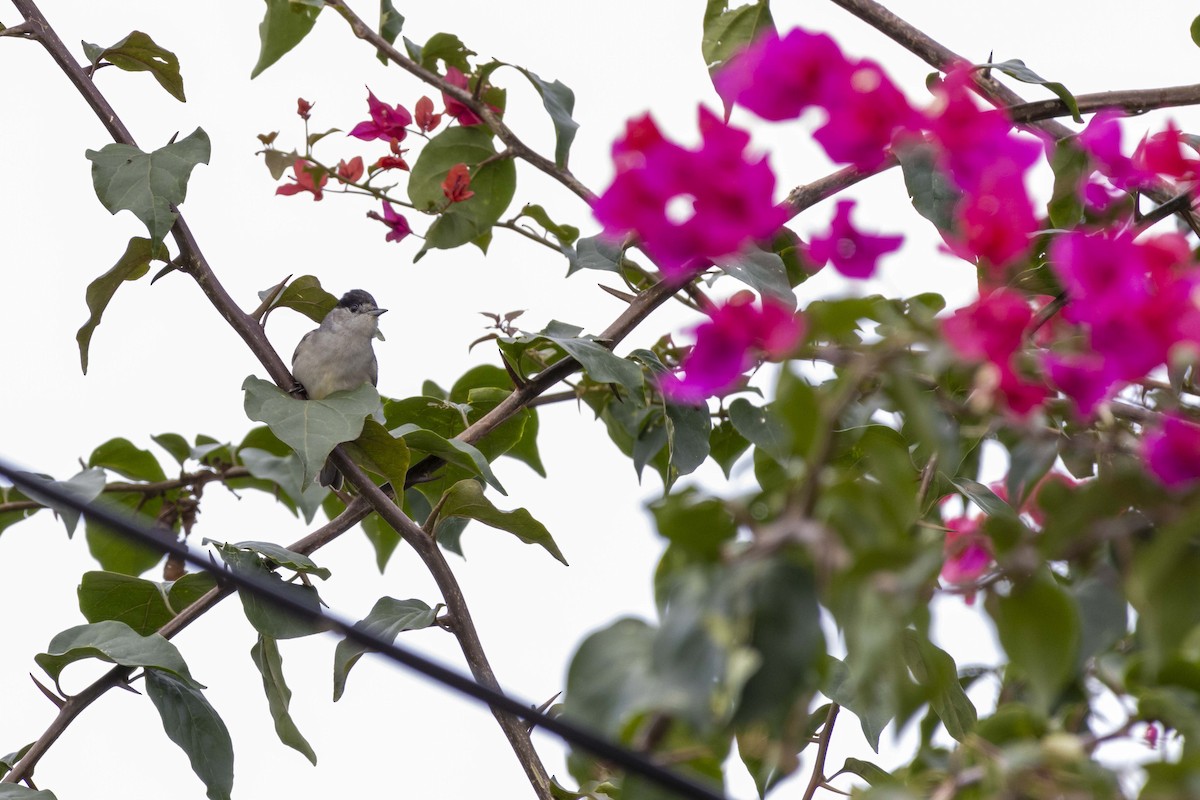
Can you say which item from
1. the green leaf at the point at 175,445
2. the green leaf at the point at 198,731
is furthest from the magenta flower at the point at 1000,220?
the green leaf at the point at 175,445

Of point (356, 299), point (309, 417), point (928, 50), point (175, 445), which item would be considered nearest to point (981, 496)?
point (928, 50)

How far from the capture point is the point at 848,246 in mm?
921

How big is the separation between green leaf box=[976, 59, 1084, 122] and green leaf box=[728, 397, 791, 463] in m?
0.63

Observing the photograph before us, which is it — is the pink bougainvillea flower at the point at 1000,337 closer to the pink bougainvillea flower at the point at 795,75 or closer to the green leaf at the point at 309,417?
the pink bougainvillea flower at the point at 795,75

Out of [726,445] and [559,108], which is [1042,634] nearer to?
[559,108]

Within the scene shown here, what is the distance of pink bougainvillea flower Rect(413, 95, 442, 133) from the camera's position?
2.37 metres

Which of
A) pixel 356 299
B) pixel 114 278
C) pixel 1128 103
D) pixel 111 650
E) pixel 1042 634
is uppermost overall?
pixel 356 299

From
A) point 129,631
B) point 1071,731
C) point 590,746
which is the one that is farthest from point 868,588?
point 129,631

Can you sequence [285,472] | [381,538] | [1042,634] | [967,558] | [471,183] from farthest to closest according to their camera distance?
[381,538]
[285,472]
[471,183]
[967,558]
[1042,634]

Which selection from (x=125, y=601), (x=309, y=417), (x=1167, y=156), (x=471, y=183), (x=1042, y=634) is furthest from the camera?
(x=471, y=183)

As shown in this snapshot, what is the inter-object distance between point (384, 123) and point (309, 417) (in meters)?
0.76

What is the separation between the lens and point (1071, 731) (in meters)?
1.02

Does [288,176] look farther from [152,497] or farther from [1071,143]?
[1071,143]

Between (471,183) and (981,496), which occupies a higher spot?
(471,183)
